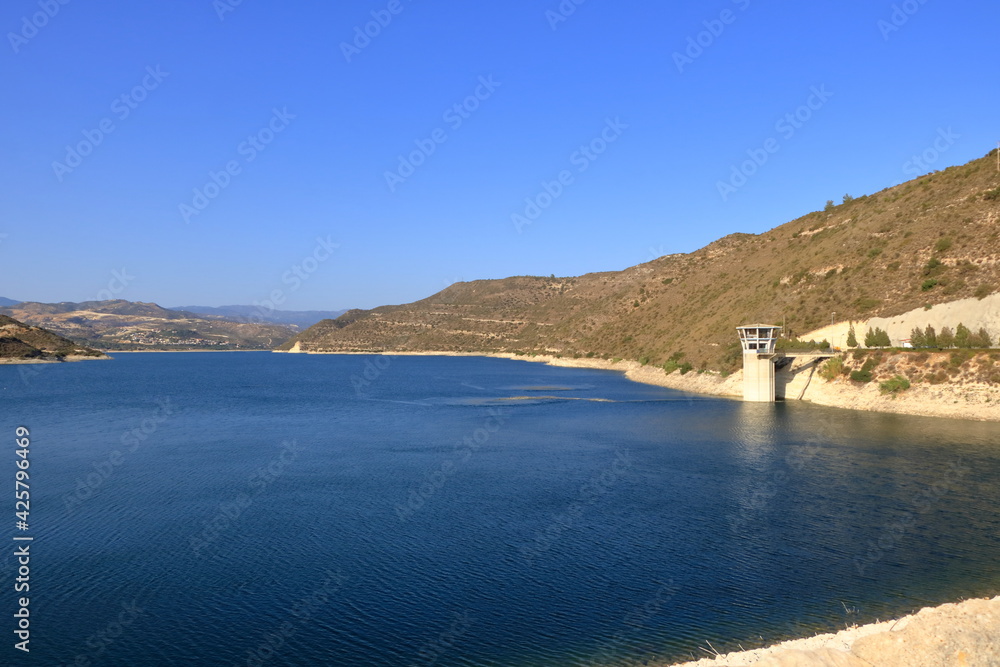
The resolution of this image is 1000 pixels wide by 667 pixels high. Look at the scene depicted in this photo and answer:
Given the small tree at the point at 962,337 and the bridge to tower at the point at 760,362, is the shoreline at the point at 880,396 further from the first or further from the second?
the small tree at the point at 962,337

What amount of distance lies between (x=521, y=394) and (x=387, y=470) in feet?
186

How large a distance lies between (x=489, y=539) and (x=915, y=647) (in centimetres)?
1793

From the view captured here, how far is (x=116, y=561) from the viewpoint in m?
28.1

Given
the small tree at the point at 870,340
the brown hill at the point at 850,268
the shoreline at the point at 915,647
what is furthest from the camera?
the brown hill at the point at 850,268

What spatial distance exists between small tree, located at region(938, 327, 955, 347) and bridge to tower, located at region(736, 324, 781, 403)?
1674cm

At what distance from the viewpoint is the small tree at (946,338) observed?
7419 cm

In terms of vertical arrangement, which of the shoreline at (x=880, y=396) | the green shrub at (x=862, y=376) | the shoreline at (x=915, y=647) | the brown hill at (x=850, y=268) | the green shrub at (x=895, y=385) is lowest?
the shoreline at (x=915, y=647)

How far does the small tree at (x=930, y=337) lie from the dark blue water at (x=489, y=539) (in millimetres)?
16755

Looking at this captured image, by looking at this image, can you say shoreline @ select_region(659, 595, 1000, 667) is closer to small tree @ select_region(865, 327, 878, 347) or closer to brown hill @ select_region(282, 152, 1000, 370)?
small tree @ select_region(865, 327, 878, 347)

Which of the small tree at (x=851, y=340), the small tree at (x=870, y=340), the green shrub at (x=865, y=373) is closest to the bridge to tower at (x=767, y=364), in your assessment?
the small tree at (x=851, y=340)

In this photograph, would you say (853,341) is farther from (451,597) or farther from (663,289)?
(663,289)

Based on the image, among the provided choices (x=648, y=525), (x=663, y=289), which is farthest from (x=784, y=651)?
(x=663, y=289)

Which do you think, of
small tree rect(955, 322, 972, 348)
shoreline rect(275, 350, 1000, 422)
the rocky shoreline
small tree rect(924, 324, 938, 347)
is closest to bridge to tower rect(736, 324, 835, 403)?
the rocky shoreline

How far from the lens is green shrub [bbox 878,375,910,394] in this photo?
7038cm
